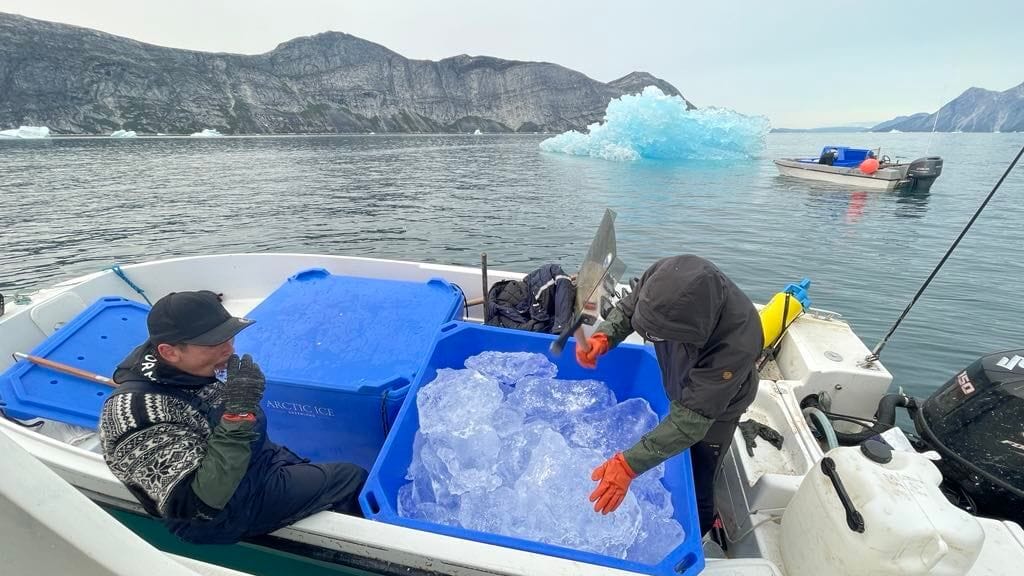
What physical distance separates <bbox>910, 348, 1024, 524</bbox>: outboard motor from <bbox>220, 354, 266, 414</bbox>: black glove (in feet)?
12.2

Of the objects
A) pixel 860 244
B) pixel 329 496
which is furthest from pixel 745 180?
pixel 329 496

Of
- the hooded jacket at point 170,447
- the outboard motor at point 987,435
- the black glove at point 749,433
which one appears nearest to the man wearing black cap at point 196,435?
the hooded jacket at point 170,447

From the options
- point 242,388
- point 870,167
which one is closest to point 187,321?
point 242,388

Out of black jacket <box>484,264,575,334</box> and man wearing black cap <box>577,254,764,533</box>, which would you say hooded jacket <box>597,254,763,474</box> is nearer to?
man wearing black cap <box>577,254,764,533</box>

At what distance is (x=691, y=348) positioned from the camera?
220 cm

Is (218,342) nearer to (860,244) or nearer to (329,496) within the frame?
(329,496)

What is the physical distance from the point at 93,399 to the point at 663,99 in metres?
33.9

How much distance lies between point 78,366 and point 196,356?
206cm

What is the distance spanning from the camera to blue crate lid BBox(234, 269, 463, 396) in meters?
Result: 2.78

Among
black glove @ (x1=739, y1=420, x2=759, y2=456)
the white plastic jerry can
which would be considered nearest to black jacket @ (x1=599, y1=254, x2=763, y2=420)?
the white plastic jerry can

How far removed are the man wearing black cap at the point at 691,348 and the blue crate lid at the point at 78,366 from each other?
11.0 ft

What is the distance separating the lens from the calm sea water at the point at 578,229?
8066 mm

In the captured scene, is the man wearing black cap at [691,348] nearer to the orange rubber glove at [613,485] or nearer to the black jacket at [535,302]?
the orange rubber glove at [613,485]

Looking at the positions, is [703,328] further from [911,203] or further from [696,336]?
[911,203]
